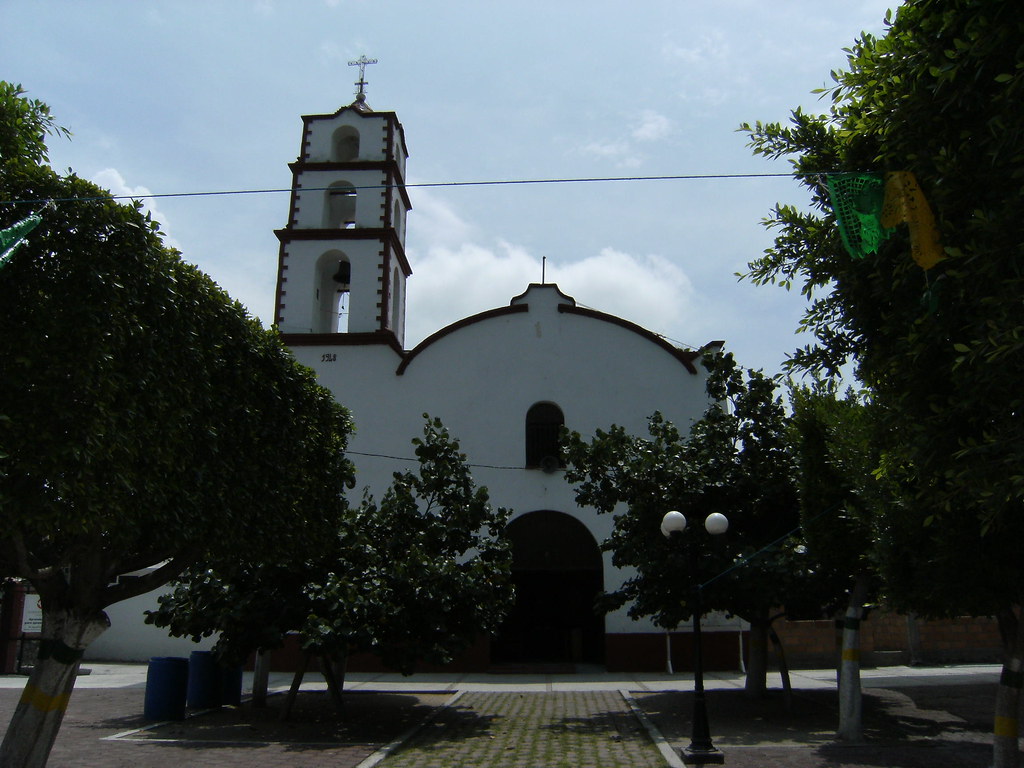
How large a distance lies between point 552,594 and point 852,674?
14446 millimetres

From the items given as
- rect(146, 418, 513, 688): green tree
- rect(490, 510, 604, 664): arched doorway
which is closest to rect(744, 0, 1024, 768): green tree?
rect(146, 418, 513, 688): green tree

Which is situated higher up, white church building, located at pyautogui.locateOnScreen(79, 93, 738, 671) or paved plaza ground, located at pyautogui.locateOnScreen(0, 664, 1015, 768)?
white church building, located at pyautogui.locateOnScreen(79, 93, 738, 671)

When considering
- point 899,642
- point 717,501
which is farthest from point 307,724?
point 899,642

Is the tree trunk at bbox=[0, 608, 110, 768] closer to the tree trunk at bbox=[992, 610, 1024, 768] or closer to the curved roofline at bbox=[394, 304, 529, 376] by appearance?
the tree trunk at bbox=[992, 610, 1024, 768]

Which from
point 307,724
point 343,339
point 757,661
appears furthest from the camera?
point 343,339

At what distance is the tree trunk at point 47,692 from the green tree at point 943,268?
22.5ft

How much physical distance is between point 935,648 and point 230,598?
19.4 metres

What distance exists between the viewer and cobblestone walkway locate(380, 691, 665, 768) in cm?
1036

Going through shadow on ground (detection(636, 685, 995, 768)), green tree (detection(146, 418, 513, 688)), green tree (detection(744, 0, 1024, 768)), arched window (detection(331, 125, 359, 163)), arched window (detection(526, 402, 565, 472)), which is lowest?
shadow on ground (detection(636, 685, 995, 768))

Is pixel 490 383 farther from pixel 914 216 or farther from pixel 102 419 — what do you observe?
pixel 914 216

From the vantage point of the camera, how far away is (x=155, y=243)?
788 centimetres

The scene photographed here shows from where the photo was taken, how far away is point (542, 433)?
23.4 metres

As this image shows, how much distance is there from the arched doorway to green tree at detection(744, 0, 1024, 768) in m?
15.9

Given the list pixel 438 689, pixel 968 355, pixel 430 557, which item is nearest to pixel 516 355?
pixel 438 689
